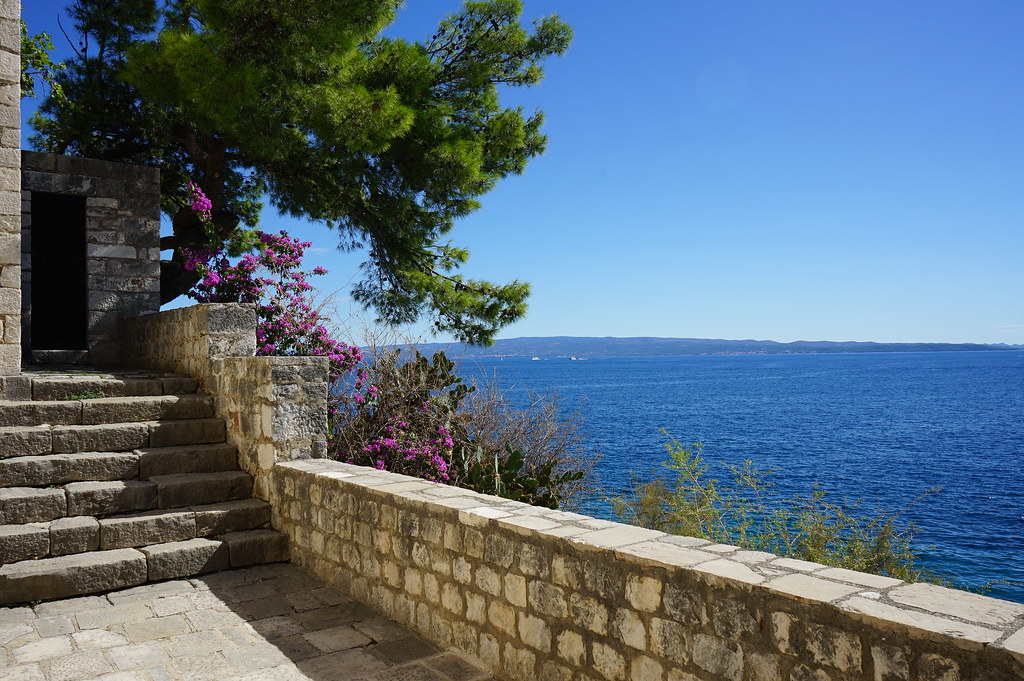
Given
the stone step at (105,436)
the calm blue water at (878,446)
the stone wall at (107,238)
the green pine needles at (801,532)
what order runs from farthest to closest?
the calm blue water at (878,446) → the stone wall at (107,238) → the green pine needles at (801,532) → the stone step at (105,436)

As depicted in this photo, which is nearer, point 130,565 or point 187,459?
point 130,565

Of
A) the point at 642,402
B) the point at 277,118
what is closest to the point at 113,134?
the point at 277,118

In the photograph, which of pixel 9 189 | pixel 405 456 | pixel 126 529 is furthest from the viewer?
pixel 405 456

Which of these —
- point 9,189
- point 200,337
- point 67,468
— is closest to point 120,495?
point 67,468

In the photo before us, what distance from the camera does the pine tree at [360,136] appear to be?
822cm

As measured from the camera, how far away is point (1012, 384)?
66.9 meters

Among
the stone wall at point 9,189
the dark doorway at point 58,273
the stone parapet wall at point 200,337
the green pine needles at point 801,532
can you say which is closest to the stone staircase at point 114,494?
the stone parapet wall at point 200,337

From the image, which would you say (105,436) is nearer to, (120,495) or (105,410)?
(105,410)

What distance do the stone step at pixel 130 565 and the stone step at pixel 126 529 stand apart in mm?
53

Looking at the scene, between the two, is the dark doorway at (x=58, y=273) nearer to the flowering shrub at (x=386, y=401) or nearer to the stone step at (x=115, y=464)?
the flowering shrub at (x=386, y=401)

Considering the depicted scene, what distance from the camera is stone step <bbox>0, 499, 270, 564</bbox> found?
4.55 meters

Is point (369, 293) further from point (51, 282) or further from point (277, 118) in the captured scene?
point (51, 282)

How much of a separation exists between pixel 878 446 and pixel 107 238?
2850cm

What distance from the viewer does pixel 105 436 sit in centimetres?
557
